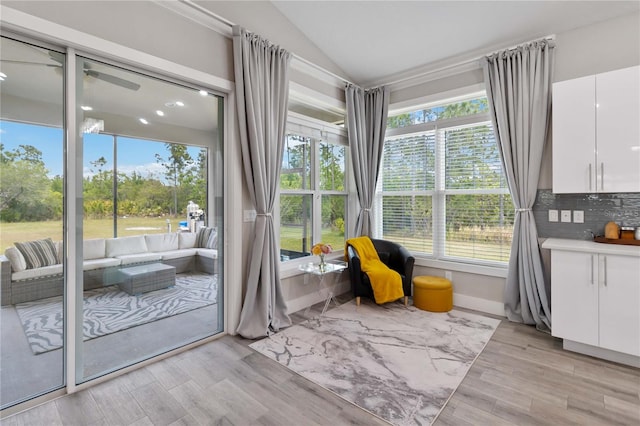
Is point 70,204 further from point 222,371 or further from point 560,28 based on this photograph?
point 560,28

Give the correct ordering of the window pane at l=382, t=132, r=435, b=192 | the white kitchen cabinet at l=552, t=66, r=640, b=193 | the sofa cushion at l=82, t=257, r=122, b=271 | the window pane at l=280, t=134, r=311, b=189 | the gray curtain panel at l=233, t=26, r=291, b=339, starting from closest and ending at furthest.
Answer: the sofa cushion at l=82, t=257, r=122, b=271, the white kitchen cabinet at l=552, t=66, r=640, b=193, the gray curtain panel at l=233, t=26, r=291, b=339, the window pane at l=280, t=134, r=311, b=189, the window pane at l=382, t=132, r=435, b=192

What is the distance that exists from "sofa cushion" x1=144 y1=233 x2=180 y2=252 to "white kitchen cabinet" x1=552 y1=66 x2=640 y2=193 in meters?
3.43

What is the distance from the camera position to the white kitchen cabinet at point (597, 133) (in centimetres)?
251

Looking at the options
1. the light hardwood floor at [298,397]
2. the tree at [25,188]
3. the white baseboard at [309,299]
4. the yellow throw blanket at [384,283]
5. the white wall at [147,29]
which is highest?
the white wall at [147,29]

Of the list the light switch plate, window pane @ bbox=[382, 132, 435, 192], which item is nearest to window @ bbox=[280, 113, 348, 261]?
window pane @ bbox=[382, 132, 435, 192]

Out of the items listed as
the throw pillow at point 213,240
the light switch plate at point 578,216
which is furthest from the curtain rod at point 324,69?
the throw pillow at point 213,240

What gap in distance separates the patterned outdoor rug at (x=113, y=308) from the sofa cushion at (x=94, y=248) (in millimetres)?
245

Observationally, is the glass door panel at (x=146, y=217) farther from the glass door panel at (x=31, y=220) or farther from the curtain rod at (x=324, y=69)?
the curtain rod at (x=324, y=69)

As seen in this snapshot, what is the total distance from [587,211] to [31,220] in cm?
448

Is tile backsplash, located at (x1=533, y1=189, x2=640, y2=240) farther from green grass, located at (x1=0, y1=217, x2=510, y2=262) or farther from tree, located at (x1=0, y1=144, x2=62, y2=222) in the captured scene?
tree, located at (x1=0, y1=144, x2=62, y2=222)

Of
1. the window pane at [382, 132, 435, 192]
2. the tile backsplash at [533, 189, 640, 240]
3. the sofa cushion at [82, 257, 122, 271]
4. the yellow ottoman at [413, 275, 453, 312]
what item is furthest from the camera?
the window pane at [382, 132, 435, 192]

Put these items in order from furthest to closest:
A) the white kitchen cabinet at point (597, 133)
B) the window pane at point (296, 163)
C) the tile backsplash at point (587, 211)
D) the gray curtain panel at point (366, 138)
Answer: the gray curtain panel at point (366, 138) → the window pane at point (296, 163) → the tile backsplash at point (587, 211) → the white kitchen cabinet at point (597, 133)

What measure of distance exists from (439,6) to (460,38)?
531 mm

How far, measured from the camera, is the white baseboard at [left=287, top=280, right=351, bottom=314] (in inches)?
142
